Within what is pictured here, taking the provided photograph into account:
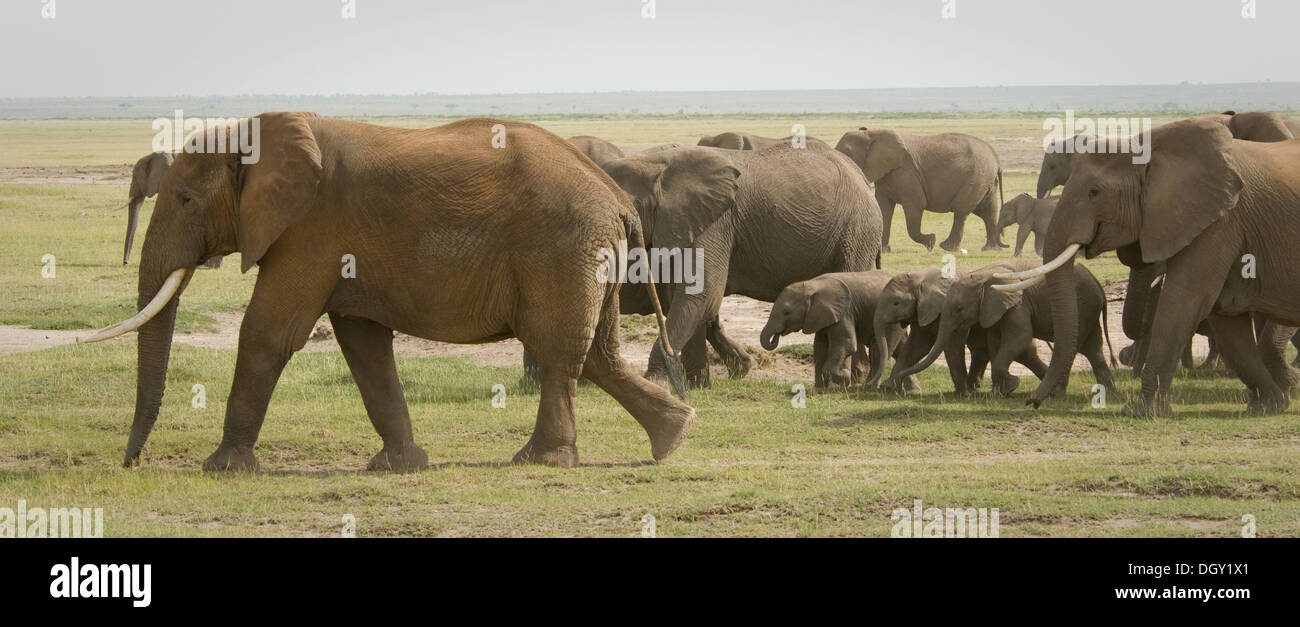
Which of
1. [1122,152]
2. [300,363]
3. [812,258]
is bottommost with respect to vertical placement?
[300,363]

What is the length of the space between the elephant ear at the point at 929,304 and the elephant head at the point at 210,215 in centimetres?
612

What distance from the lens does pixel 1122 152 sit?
1288 centimetres

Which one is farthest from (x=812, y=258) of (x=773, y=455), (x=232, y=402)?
(x=232, y=402)

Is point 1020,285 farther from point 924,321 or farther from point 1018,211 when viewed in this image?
point 1018,211

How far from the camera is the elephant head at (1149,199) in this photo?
40.9ft

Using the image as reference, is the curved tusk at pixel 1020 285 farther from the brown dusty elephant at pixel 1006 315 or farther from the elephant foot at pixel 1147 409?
the elephant foot at pixel 1147 409

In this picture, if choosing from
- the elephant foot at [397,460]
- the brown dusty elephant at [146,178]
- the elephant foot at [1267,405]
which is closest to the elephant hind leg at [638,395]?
the elephant foot at [397,460]

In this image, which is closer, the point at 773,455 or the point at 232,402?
the point at 232,402

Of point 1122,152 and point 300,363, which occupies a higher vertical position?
point 1122,152

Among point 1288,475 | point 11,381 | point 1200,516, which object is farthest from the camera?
point 11,381

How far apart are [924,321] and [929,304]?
0.16 meters

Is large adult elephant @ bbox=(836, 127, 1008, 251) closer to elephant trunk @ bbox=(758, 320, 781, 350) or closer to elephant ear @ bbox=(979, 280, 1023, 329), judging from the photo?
elephant trunk @ bbox=(758, 320, 781, 350)
